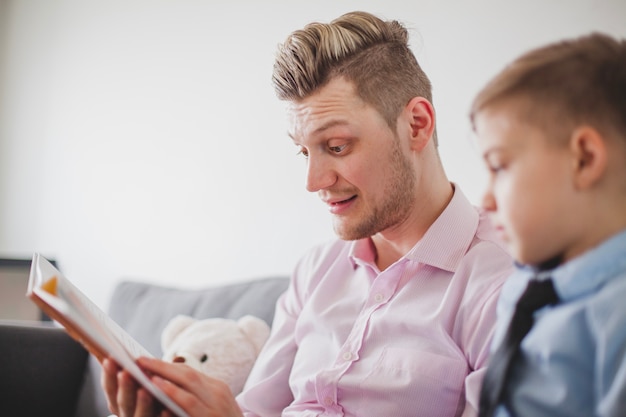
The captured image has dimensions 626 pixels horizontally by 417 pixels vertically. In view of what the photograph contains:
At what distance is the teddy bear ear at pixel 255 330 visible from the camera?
169cm

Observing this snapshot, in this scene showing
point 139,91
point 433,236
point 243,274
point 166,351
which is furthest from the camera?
point 139,91

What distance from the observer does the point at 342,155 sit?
1.31 metres

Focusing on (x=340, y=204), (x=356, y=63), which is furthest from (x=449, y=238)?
(x=356, y=63)

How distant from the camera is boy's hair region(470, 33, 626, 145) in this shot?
75cm

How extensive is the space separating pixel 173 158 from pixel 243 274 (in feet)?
2.11

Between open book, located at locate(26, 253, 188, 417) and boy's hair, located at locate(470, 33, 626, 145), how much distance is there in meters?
0.58

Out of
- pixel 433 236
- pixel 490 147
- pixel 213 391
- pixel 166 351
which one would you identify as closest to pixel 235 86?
pixel 166 351

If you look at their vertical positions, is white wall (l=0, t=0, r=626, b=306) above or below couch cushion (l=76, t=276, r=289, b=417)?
above

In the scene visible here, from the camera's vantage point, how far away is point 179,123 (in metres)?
2.84

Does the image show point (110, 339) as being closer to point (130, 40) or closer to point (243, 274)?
point (243, 274)

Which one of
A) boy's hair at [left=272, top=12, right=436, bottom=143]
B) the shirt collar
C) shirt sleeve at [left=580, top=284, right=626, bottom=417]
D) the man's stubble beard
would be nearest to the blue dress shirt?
shirt sleeve at [left=580, top=284, right=626, bottom=417]

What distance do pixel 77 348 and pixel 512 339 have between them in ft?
5.29

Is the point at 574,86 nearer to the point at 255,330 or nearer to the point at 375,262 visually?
the point at 375,262

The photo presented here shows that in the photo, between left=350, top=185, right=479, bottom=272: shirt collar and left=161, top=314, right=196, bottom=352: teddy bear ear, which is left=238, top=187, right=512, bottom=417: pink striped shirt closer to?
left=350, top=185, right=479, bottom=272: shirt collar
